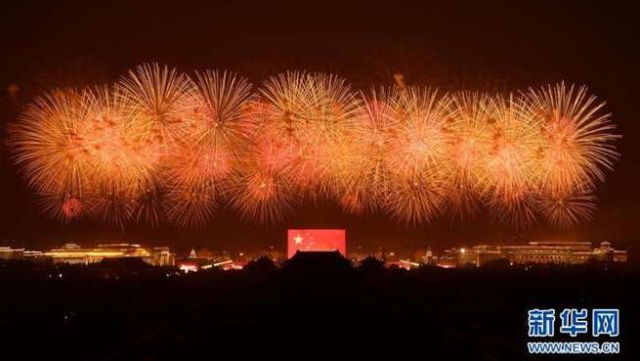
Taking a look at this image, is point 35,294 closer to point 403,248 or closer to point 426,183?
point 426,183

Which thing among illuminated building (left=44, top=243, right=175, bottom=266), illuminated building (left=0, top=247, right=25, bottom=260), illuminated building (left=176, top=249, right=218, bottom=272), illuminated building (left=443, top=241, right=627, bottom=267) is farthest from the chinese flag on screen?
illuminated building (left=0, top=247, right=25, bottom=260)

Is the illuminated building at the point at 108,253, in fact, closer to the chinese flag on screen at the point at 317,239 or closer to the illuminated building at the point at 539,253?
the chinese flag on screen at the point at 317,239

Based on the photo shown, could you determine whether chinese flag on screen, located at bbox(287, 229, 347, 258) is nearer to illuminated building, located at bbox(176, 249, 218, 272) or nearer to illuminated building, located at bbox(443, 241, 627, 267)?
illuminated building, located at bbox(176, 249, 218, 272)

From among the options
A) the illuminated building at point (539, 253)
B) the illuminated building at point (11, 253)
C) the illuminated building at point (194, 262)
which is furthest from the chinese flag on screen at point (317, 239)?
the illuminated building at point (11, 253)

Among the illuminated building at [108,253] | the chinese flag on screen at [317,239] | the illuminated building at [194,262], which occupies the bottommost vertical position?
the illuminated building at [194,262]

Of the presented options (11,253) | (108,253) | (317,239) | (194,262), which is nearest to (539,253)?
(317,239)

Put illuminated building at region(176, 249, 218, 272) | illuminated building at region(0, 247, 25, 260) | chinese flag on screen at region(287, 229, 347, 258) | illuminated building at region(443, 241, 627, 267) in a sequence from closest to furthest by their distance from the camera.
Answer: illuminated building at region(176, 249, 218, 272) → illuminated building at region(443, 241, 627, 267) → illuminated building at region(0, 247, 25, 260) → chinese flag on screen at region(287, 229, 347, 258)

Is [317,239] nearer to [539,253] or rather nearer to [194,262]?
[194,262]
